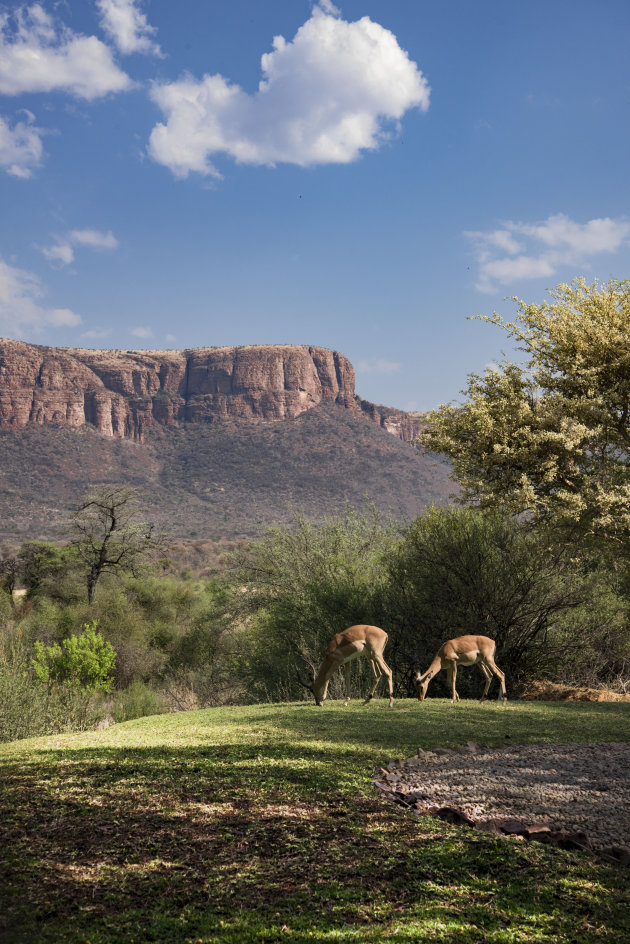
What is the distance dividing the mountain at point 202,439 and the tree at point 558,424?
1585 inches

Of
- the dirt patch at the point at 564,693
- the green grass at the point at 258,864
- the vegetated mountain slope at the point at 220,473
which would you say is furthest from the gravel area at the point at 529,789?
the vegetated mountain slope at the point at 220,473

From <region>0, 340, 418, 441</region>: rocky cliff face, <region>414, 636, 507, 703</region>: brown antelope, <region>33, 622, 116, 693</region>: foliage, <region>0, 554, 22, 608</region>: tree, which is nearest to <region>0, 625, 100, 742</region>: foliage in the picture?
<region>33, 622, 116, 693</region>: foliage

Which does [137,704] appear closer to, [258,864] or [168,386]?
[258,864]

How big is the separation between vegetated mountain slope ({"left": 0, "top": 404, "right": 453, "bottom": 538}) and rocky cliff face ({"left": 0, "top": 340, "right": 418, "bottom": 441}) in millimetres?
8540

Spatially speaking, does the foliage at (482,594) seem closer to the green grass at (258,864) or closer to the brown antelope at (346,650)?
the brown antelope at (346,650)

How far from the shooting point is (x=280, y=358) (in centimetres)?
11894

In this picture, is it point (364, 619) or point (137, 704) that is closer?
point (364, 619)

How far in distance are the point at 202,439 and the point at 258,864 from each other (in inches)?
3571

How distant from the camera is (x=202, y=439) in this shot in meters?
93.6

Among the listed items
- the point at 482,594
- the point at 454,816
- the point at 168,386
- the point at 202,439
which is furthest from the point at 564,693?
the point at 168,386

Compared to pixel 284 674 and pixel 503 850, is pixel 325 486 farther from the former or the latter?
pixel 503 850

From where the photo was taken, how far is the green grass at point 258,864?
3596mm

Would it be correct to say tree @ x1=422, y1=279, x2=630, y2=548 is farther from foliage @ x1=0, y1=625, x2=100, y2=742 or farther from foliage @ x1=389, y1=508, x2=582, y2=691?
foliage @ x1=0, y1=625, x2=100, y2=742

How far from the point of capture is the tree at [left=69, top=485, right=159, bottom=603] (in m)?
36.7
